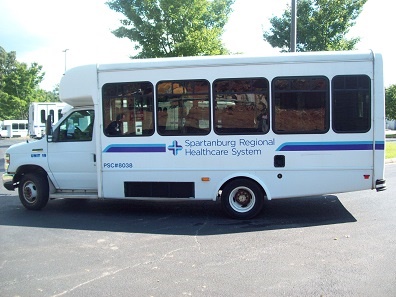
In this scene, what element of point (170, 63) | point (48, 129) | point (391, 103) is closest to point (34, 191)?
point (48, 129)

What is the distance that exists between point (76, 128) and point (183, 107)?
2404 mm

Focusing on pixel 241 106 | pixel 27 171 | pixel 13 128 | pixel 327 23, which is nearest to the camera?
pixel 241 106

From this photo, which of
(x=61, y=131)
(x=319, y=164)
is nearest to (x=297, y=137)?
(x=319, y=164)

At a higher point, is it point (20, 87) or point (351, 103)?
point (20, 87)

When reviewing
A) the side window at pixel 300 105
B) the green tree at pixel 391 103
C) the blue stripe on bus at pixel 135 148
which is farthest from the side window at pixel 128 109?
the green tree at pixel 391 103

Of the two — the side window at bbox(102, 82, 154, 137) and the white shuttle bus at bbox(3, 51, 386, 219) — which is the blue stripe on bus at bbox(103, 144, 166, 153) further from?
the side window at bbox(102, 82, 154, 137)

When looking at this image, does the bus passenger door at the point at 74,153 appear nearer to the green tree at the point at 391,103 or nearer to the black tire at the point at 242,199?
the black tire at the point at 242,199

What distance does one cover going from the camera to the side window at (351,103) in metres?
6.91

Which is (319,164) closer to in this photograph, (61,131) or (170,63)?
(170,63)

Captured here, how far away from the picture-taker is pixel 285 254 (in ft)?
17.5

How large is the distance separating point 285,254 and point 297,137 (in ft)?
8.01

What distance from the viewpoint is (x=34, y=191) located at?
8242 millimetres

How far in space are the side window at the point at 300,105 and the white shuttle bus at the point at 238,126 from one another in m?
0.02

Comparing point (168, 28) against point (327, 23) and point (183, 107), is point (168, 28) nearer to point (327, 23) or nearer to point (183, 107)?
point (327, 23)
